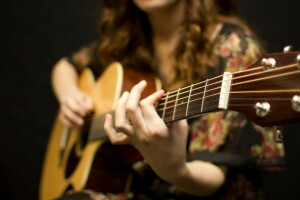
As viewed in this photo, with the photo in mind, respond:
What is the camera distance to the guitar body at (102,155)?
101 centimetres

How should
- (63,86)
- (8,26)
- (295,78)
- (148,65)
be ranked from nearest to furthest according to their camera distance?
1. (295,78)
2. (148,65)
3. (63,86)
4. (8,26)

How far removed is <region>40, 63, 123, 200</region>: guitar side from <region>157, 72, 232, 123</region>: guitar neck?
23cm

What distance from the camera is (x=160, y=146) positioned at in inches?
30.7

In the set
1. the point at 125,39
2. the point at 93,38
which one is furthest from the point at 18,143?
the point at 125,39

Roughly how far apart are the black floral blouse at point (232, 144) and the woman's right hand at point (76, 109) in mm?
215

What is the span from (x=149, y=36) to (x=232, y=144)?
49 centimetres

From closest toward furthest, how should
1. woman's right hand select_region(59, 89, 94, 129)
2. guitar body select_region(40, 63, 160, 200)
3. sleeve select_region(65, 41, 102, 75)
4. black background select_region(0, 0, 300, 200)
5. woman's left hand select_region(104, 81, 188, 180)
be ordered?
woman's left hand select_region(104, 81, 188, 180) < guitar body select_region(40, 63, 160, 200) < woman's right hand select_region(59, 89, 94, 129) < sleeve select_region(65, 41, 102, 75) < black background select_region(0, 0, 300, 200)

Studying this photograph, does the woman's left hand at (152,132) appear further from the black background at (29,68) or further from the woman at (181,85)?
the black background at (29,68)

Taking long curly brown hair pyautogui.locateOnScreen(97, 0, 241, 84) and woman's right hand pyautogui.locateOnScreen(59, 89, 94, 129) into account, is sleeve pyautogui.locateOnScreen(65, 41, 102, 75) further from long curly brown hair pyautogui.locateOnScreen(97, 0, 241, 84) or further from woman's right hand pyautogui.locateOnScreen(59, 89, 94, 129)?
woman's right hand pyautogui.locateOnScreen(59, 89, 94, 129)

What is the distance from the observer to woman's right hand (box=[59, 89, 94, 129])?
1129 millimetres

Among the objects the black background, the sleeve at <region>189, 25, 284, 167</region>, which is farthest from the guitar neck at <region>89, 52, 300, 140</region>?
the black background

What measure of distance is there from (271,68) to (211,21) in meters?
0.49

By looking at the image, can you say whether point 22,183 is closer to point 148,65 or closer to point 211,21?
point 148,65

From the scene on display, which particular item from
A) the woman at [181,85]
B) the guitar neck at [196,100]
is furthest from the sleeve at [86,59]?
the guitar neck at [196,100]
